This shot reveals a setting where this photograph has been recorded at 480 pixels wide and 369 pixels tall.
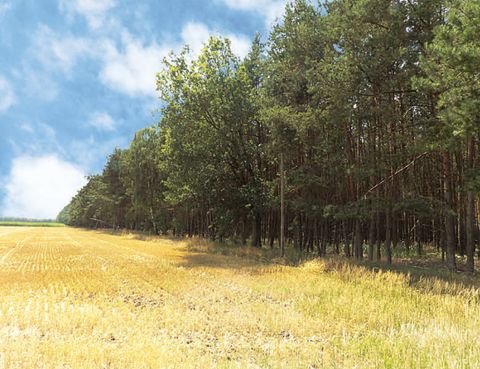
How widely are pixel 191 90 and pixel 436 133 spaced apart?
20.3 meters

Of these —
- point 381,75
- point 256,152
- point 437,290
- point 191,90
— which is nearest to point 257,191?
point 256,152

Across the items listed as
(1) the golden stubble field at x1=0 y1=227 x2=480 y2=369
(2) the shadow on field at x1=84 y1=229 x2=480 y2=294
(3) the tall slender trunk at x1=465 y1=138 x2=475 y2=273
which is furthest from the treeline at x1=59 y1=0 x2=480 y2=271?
(1) the golden stubble field at x1=0 y1=227 x2=480 y2=369

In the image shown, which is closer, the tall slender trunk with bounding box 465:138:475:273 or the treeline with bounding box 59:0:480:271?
the treeline with bounding box 59:0:480:271

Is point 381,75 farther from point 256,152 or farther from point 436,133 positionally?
point 256,152

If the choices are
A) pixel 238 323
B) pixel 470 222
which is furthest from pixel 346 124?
pixel 238 323

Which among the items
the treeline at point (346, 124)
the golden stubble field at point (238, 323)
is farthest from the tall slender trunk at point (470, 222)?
the golden stubble field at point (238, 323)

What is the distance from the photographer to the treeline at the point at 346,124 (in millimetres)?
15273

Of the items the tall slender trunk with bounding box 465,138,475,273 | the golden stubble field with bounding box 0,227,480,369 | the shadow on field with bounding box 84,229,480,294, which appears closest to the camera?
the golden stubble field with bounding box 0,227,480,369

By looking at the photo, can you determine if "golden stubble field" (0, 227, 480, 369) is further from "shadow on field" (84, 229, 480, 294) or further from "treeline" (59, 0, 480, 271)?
"treeline" (59, 0, 480, 271)

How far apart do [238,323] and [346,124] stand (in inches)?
717

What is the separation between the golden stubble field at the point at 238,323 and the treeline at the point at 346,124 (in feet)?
21.9

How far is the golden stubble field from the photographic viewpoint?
5.80 m

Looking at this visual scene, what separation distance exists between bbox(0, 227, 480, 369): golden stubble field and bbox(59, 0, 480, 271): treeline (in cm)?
668

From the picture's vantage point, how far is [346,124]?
23656 mm
